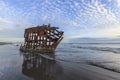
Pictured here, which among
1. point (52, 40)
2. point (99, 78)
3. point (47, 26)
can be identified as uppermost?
point (47, 26)

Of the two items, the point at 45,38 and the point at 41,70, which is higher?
the point at 45,38

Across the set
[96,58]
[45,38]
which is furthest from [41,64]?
[45,38]

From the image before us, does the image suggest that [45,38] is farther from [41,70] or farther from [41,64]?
[41,70]

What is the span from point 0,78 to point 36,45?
810 inches

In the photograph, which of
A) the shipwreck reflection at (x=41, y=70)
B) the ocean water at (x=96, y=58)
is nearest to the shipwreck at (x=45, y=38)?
the ocean water at (x=96, y=58)

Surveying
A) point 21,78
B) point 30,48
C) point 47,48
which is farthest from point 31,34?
point 21,78

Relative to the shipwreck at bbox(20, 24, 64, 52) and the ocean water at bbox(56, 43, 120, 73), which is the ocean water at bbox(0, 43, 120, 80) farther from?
the shipwreck at bbox(20, 24, 64, 52)

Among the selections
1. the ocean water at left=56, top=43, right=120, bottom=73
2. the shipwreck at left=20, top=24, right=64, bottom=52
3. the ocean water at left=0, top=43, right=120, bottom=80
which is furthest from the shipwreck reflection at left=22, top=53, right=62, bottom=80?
the shipwreck at left=20, top=24, right=64, bottom=52

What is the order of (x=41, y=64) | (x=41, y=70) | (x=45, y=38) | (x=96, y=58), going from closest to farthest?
(x=41, y=70) < (x=41, y=64) < (x=96, y=58) < (x=45, y=38)

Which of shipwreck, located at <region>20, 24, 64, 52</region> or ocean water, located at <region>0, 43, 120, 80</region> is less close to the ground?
shipwreck, located at <region>20, 24, 64, 52</region>

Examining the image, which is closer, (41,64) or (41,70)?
(41,70)

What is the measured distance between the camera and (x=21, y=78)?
9297 mm

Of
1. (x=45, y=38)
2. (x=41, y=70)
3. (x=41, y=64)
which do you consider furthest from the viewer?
(x=45, y=38)

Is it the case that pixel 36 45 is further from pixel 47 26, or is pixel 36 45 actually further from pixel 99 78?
pixel 99 78
